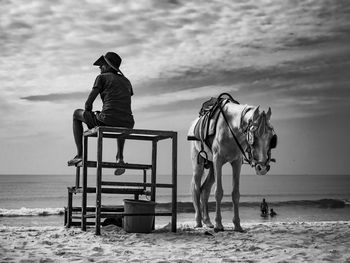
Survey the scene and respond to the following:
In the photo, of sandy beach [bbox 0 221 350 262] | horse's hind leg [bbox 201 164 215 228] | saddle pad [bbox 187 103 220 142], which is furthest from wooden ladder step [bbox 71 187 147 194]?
saddle pad [bbox 187 103 220 142]

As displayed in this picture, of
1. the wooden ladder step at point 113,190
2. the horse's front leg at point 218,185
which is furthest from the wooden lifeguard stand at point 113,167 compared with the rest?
the horse's front leg at point 218,185

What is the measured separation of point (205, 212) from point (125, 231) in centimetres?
198

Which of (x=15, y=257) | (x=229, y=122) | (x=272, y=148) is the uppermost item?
(x=229, y=122)

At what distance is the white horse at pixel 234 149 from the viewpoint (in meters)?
7.59

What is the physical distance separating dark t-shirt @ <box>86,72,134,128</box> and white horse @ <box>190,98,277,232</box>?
1.71 metres

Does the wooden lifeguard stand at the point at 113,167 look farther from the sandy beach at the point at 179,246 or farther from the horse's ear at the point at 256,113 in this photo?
the horse's ear at the point at 256,113

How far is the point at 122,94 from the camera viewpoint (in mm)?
8367

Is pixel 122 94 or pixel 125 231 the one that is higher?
pixel 122 94

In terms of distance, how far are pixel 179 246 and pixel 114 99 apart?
299 centimetres

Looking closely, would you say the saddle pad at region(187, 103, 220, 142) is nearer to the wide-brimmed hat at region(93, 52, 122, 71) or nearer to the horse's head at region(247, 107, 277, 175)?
the horse's head at region(247, 107, 277, 175)

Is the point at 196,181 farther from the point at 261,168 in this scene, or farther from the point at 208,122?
the point at 261,168

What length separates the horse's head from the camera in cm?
757

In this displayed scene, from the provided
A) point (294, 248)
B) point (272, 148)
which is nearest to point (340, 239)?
point (294, 248)

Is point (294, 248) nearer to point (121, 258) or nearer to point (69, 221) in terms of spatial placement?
point (121, 258)
